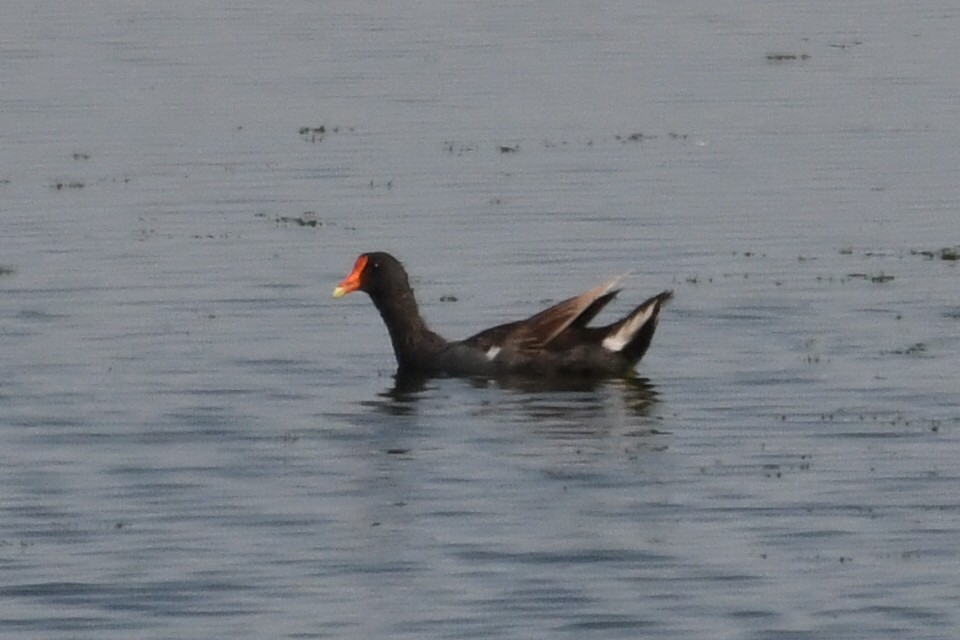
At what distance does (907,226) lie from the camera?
26344 mm

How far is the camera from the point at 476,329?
2228 cm

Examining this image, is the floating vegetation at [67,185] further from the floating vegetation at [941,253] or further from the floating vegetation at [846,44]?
the floating vegetation at [846,44]

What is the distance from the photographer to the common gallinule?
2045 centimetres

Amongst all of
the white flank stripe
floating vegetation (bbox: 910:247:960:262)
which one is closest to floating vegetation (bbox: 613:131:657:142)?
floating vegetation (bbox: 910:247:960:262)

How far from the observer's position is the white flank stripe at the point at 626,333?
2034cm

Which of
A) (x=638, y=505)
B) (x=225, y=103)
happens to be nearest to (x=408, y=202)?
(x=225, y=103)

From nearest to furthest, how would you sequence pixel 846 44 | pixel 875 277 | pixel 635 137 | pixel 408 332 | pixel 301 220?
pixel 408 332 < pixel 875 277 < pixel 301 220 < pixel 635 137 < pixel 846 44

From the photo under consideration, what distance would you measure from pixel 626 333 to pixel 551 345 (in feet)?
2.14

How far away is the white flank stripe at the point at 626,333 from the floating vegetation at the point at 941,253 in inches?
198

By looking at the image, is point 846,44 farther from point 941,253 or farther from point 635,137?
point 941,253

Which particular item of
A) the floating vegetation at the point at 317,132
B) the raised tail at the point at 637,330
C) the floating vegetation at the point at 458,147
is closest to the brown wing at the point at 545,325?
the raised tail at the point at 637,330

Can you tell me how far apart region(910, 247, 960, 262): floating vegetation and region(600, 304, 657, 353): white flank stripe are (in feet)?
16.5

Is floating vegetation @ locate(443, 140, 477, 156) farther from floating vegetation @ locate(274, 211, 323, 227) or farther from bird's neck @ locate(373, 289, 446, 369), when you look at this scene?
bird's neck @ locate(373, 289, 446, 369)

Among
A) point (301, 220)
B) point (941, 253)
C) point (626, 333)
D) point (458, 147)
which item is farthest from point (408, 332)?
point (458, 147)
